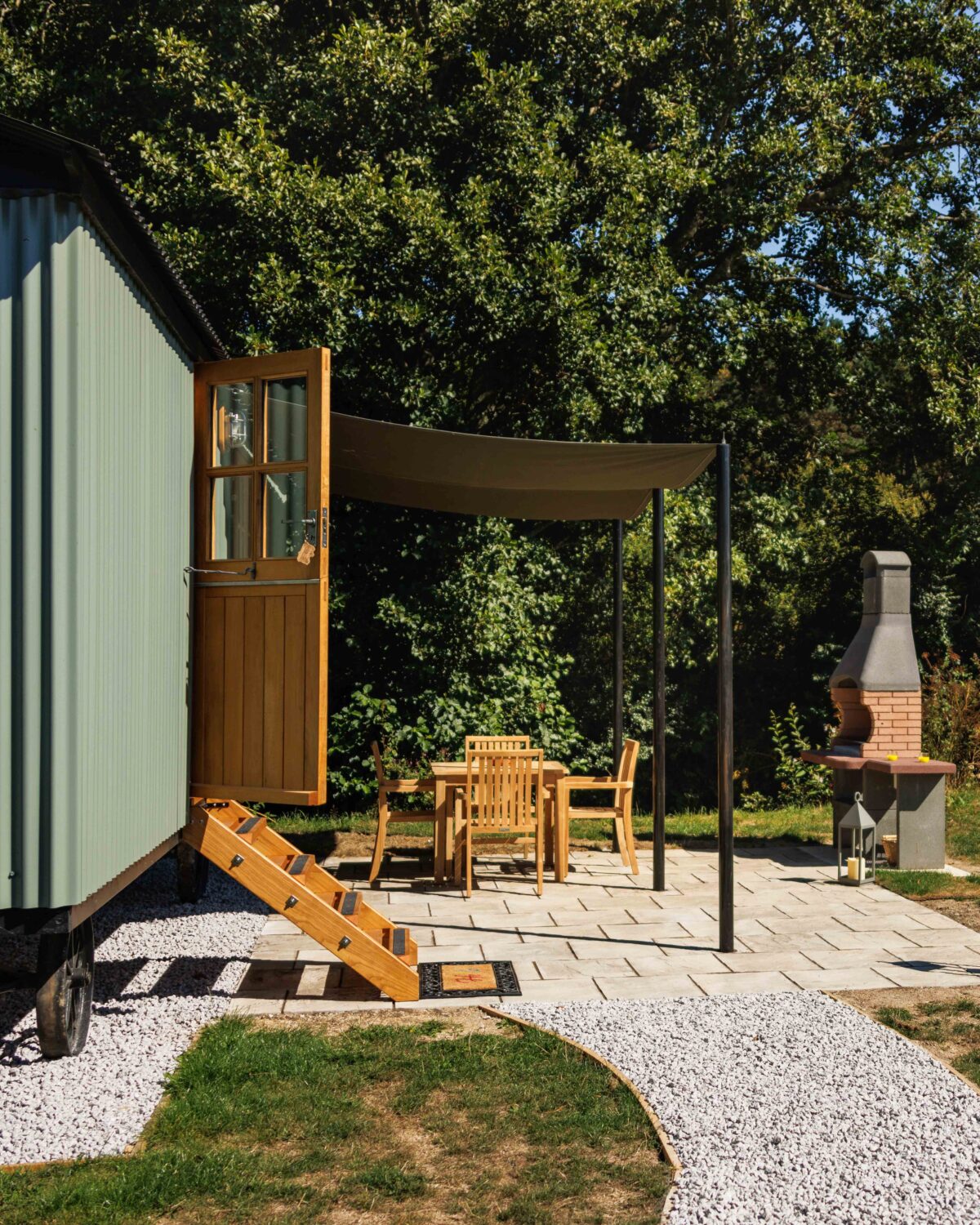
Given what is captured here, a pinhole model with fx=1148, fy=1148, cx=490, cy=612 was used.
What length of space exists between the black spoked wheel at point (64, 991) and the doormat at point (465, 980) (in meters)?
1.41

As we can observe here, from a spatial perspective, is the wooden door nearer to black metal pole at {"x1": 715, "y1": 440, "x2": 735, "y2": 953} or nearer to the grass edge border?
the grass edge border

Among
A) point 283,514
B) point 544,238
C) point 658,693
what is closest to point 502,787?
point 658,693

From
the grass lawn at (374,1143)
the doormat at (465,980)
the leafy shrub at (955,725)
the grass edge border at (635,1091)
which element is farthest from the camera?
the leafy shrub at (955,725)

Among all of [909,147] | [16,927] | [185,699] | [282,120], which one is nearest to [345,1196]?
[16,927]

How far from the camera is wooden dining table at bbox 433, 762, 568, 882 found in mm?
7414

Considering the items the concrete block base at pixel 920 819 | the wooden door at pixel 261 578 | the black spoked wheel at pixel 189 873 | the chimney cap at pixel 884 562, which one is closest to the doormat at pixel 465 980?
the wooden door at pixel 261 578

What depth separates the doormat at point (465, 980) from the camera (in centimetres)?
502

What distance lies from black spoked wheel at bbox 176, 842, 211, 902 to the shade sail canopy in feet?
8.12

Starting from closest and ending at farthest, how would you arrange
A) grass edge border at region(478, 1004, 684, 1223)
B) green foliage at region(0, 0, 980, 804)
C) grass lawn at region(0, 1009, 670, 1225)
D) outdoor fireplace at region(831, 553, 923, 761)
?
1. grass lawn at region(0, 1009, 670, 1225)
2. grass edge border at region(478, 1004, 684, 1223)
3. outdoor fireplace at region(831, 553, 923, 761)
4. green foliage at region(0, 0, 980, 804)

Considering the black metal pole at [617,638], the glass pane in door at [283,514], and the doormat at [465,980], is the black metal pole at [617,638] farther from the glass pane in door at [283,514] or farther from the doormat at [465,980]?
the glass pane in door at [283,514]

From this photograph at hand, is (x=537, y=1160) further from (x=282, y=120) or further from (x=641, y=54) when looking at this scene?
(x=641, y=54)

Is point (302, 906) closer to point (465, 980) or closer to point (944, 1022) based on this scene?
point (465, 980)

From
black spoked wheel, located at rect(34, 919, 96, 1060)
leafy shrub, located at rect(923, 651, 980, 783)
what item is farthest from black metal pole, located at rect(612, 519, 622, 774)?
leafy shrub, located at rect(923, 651, 980, 783)

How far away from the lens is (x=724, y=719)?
5855 mm
